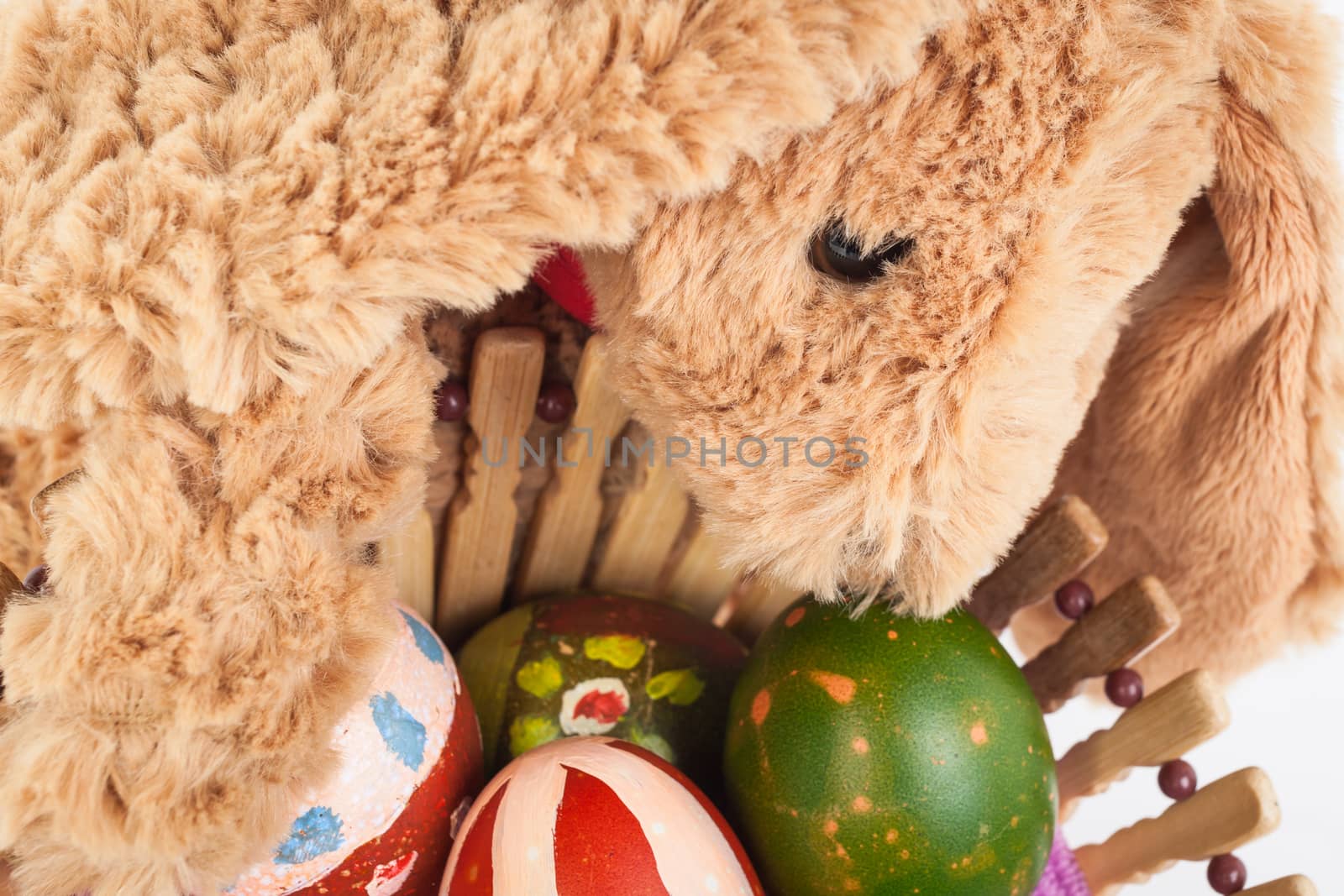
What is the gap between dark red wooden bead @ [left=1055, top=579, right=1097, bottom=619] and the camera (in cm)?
79

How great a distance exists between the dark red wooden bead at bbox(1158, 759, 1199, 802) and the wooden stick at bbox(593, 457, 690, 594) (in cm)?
43

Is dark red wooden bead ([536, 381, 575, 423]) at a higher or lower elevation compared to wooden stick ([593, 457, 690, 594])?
higher

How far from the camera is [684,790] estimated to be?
0.59 m

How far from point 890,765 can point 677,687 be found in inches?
7.2

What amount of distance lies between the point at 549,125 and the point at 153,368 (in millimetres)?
209

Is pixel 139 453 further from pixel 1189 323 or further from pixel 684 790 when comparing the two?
pixel 1189 323

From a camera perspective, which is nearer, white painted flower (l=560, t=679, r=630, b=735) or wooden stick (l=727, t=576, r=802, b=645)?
white painted flower (l=560, t=679, r=630, b=735)

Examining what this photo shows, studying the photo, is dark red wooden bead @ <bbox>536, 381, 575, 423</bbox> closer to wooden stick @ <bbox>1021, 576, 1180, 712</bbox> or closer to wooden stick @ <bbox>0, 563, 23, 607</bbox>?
wooden stick @ <bbox>0, 563, 23, 607</bbox>

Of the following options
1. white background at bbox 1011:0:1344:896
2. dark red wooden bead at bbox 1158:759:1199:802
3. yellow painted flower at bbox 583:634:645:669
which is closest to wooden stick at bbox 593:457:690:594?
yellow painted flower at bbox 583:634:645:669

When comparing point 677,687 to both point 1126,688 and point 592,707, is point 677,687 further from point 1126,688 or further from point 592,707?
point 1126,688

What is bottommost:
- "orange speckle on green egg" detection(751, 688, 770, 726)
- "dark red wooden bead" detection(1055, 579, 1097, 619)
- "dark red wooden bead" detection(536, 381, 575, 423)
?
"orange speckle on green egg" detection(751, 688, 770, 726)

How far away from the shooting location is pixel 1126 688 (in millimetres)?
764

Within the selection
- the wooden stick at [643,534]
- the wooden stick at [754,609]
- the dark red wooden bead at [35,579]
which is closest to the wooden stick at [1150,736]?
the wooden stick at [754,609]

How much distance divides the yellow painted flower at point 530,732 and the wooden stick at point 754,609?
235mm
